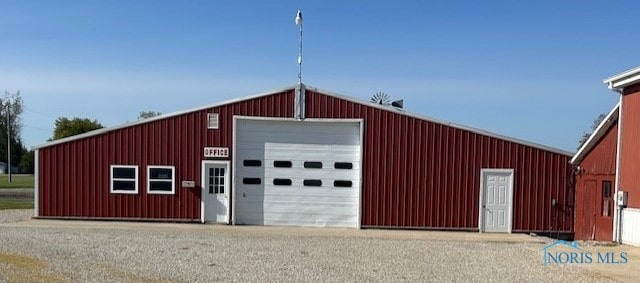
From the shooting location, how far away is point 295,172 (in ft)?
58.8

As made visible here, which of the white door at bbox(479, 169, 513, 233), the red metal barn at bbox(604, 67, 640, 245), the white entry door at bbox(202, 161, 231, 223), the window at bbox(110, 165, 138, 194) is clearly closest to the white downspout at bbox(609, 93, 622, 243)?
the red metal barn at bbox(604, 67, 640, 245)

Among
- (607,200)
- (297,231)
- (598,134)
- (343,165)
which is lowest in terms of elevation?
(297,231)

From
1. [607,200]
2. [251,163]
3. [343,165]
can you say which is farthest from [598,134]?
[251,163]

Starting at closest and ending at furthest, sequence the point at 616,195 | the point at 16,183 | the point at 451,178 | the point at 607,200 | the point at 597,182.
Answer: the point at 616,195
the point at 607,200
the point at 597,182
the point at 451,178
the point at 16,183

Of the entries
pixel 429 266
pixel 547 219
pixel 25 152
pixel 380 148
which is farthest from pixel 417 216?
pixel 25 152

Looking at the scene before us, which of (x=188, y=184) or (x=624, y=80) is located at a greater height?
(x=624, y=80)

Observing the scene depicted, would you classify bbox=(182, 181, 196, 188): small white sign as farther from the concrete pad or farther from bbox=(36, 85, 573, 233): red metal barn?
the concrete pad

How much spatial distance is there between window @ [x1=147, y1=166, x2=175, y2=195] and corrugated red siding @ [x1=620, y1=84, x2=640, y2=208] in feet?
40.3

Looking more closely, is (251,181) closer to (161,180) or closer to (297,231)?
(297,231)

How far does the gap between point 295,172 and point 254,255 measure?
20.7 ft

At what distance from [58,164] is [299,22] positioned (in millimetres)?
8274

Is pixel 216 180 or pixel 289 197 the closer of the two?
pixel 216 180

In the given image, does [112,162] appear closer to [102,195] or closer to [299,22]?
[102,195]

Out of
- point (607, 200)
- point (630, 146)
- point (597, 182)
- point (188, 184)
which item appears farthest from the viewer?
point (188, 184)
